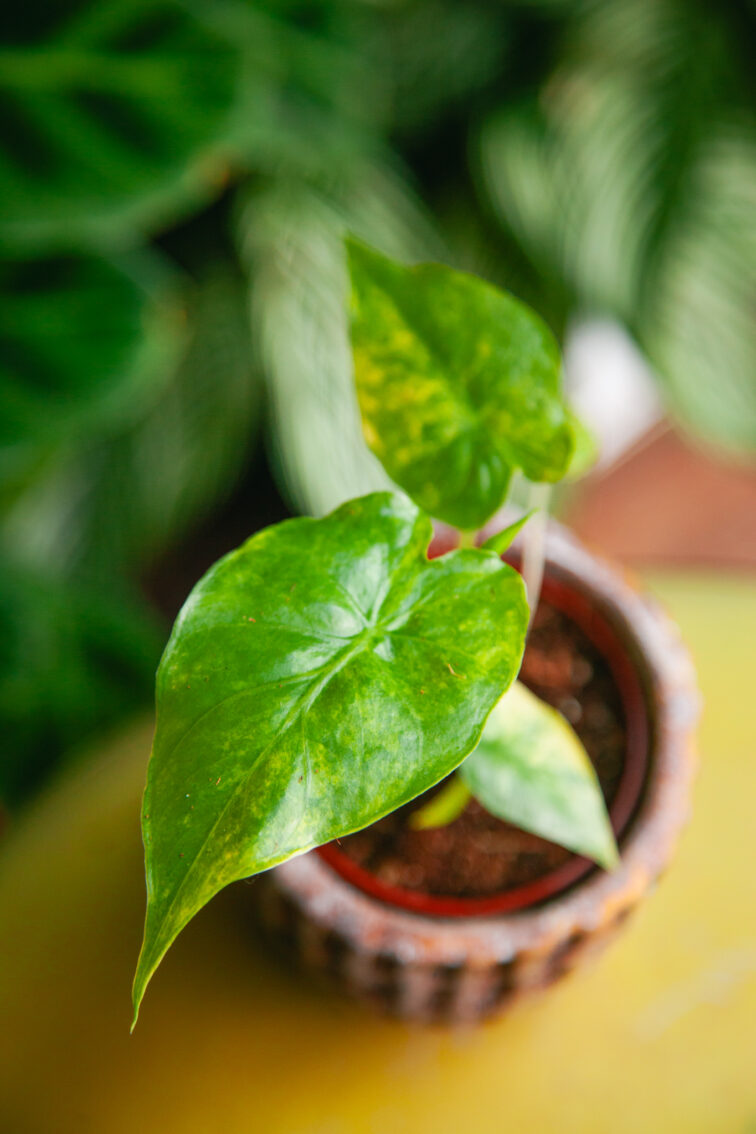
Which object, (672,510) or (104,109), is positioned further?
(672,510)

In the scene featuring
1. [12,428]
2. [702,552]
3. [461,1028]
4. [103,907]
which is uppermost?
[12,428]

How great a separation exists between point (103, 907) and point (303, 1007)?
13 cm

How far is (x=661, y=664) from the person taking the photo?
0.42 meters

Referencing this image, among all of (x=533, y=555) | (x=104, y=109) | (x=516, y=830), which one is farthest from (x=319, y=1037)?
(x=104, y=109)

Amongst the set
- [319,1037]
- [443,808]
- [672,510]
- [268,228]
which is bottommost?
[672,510]

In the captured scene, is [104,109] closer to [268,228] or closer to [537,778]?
[268,228]

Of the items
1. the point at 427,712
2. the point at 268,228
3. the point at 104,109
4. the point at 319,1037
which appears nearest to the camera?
the point at 427,712

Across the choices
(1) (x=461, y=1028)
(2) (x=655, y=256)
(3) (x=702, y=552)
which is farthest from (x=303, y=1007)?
(3) (x=702, y=552)

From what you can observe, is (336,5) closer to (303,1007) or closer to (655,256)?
(655,256)

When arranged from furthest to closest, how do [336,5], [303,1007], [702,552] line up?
[702,552], [336,5], [303,1007]

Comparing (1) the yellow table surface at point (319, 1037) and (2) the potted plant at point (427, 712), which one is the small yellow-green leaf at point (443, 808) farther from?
(1) the yellow table surface at point (319, 1037)

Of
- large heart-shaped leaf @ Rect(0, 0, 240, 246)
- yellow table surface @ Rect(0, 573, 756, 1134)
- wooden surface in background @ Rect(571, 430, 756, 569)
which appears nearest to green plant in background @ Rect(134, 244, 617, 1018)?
yellow table surface @ Rect(0, 573, 756, 1134)

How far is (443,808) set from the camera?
0.40 metres

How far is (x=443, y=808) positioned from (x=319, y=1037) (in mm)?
172
